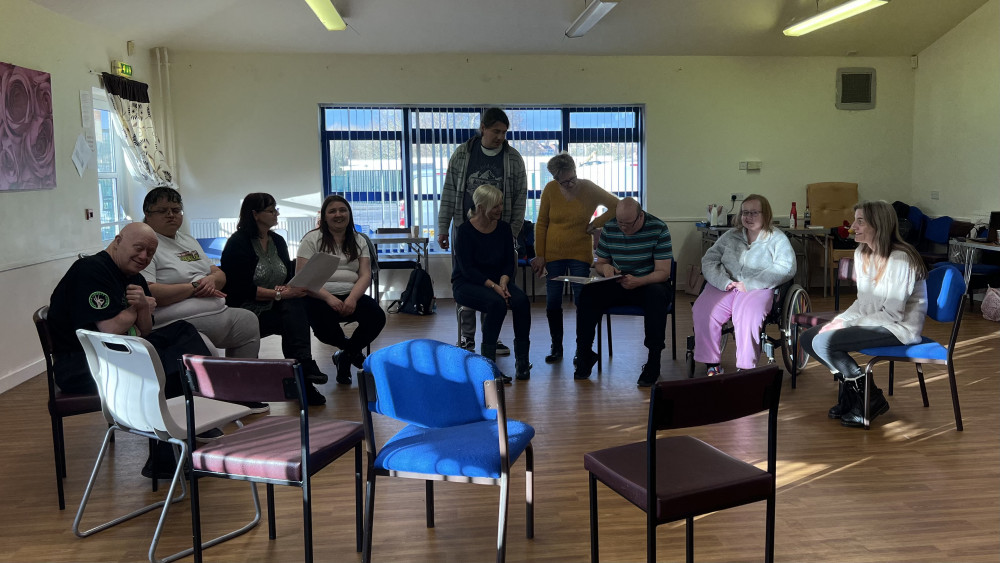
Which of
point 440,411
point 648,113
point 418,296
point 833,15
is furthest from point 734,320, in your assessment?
point 648,113

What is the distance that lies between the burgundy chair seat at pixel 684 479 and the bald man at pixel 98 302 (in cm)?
181

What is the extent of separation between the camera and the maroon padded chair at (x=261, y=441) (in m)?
2.29

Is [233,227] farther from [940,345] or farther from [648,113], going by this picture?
[940,345]

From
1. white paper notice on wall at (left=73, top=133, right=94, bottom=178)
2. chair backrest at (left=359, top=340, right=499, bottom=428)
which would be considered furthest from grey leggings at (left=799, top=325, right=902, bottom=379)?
white paper notice on wall at (left=73, top=133, right=94, bottom=178)

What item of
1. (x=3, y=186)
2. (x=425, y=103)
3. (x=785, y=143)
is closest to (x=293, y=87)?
(x=425, y=103)

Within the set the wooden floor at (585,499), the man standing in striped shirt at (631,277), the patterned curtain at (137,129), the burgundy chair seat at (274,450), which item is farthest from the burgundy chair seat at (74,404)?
the patterned curtain at (137,129)

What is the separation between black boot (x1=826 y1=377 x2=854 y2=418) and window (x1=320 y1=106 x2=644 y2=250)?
5449 millimetres

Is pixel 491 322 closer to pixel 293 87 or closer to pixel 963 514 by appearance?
pixel 963 514

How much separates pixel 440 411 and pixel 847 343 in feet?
8.20

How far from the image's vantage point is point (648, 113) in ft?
30.0

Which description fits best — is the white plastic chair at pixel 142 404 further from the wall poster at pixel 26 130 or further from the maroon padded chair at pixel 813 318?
the maroon padded chair at pixel 813 318

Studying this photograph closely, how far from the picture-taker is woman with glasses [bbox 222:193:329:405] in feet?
14.9

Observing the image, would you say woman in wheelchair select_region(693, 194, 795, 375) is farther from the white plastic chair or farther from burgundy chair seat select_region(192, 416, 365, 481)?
the white plastic chair

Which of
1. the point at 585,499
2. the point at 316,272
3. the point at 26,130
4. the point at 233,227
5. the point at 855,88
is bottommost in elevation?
the point at 585,499
